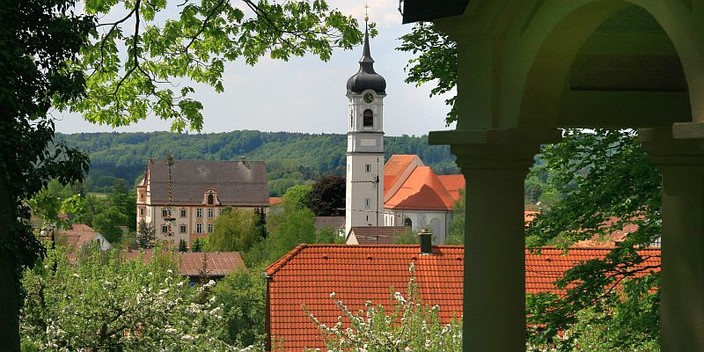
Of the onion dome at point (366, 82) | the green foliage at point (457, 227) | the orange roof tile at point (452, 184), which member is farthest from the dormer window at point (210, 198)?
the green foliage at point (457, 227)

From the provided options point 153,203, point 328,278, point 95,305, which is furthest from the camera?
point 153,203

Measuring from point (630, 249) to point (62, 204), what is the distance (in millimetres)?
6996

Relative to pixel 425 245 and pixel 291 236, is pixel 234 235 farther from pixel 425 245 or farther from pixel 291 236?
pixel 425 245

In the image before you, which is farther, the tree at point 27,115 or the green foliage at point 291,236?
the green foliage at point 291,236

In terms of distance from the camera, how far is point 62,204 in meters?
13.7

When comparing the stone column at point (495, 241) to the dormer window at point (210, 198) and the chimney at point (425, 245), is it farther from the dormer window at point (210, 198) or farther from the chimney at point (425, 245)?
the dormer window at point (210, 198)

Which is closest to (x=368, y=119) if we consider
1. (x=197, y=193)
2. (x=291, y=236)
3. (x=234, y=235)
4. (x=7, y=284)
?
(x=234, y=235)

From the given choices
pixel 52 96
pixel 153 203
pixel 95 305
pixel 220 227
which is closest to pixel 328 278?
pixel 95 305

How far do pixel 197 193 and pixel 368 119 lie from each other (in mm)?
44528

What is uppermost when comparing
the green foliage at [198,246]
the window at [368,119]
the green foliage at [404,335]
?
the window at [368,119]

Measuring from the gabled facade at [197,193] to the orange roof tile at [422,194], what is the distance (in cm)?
3348

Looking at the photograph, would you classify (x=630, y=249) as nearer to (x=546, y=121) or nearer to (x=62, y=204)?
(x=62, y=204)

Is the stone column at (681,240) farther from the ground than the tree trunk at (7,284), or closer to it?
farther from the ground

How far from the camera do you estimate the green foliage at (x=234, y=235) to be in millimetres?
113750
